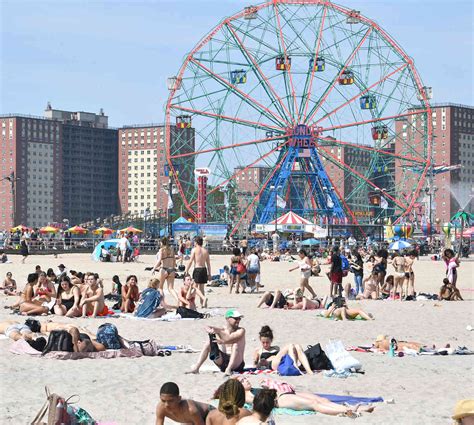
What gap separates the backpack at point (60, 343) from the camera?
42.5ft

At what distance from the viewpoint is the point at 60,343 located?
42.5 ft

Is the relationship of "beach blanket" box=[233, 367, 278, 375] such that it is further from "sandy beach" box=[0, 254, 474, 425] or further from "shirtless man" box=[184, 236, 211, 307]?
"shirtless man" box=[184, 236, 211, 307]

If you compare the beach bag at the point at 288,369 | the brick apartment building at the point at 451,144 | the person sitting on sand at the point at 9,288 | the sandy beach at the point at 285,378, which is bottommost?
the sandy beach at the point at 285,378

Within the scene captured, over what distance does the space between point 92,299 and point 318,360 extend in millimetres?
6238

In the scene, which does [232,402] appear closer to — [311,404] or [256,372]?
[311,404]

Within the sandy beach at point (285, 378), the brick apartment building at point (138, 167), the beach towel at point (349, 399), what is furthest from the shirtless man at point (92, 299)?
the brick apartment building at point (138, 167)

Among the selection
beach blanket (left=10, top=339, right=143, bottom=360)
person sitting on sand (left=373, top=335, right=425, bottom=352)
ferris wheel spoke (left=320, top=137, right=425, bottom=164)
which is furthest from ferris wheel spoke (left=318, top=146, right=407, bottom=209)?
beach blanket (left=10, top=339, right=143, bottom=360)

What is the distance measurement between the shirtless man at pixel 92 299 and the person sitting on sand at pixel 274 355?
5.59 metres

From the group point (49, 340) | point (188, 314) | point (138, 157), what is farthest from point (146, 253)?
point (138, 157)

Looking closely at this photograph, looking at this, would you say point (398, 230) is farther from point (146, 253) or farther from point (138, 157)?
point (138, 157)

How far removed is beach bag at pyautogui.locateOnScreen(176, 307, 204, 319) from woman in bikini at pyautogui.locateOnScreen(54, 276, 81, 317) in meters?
1.60

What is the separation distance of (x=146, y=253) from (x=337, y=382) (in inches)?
1689

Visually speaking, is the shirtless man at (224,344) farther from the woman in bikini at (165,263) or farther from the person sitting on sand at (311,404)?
the woman in bikini at (165,263)

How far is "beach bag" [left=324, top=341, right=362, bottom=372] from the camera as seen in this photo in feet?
39.6
